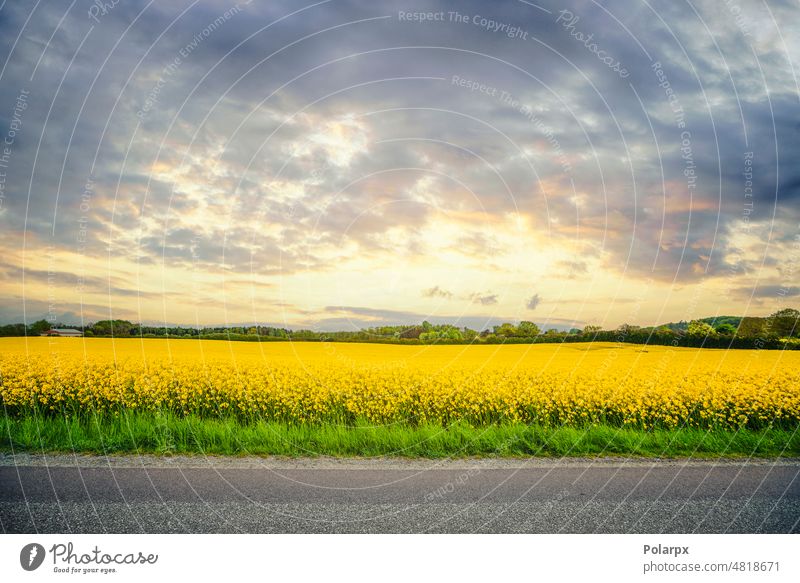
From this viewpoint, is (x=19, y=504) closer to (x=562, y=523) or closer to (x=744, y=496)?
(x=562, y=523)

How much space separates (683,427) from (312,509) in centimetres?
843

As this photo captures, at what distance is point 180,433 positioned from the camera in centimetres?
977

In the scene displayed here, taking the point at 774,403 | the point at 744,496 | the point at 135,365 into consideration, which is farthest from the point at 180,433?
the point at 774,403

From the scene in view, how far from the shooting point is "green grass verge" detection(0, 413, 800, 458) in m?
9.21

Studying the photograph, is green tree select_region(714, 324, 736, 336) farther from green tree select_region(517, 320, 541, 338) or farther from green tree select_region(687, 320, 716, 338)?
green tree select_region(517, 320, 541, 338)

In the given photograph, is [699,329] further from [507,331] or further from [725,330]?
[507,331]
